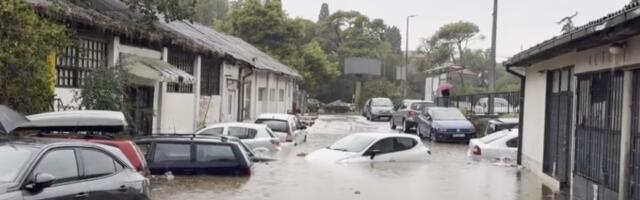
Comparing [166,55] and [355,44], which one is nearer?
[166,55]

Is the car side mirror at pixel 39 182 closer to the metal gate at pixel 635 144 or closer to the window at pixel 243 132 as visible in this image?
the metal gate at pixel 635 144

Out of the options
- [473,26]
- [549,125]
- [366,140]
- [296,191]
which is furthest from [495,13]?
[473,26]

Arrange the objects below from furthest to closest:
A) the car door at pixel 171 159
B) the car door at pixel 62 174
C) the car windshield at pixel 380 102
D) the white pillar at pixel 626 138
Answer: the car windshield at pixel 380 102 < the car door at pixel 171 159 < the white pillar at pixel 626 138 < the car door at pixel 62 174

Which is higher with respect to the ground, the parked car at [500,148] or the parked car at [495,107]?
the parked car at [495,107]

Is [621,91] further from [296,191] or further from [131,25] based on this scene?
[131,25]

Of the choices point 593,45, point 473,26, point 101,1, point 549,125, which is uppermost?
point 473,26

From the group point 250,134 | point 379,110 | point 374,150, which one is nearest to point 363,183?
point 374,150

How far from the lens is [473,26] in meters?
83.0

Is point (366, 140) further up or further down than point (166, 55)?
further down

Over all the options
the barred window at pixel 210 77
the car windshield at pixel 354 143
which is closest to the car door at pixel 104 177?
the car windshield at pixel 354 143

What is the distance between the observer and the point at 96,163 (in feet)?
28.7

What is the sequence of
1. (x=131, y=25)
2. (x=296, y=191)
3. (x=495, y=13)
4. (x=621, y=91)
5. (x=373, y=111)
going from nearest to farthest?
(x=621, y=91) < (x=296, y=191) < (x=131, y=25) < (x=495, y=13) < (x=373, y=111)

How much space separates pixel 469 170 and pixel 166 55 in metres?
9.35

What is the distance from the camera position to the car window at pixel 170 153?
1577 cm
